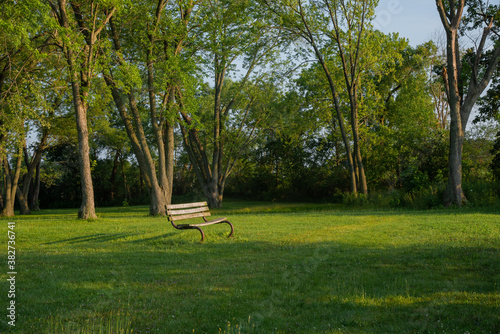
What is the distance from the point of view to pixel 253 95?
29.3 meters

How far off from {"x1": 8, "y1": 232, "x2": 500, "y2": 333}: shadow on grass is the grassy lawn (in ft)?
0.05

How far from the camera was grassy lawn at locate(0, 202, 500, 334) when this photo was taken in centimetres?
426

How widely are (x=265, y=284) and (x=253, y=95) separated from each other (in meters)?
24.6

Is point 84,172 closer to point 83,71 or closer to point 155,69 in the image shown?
point 83,71

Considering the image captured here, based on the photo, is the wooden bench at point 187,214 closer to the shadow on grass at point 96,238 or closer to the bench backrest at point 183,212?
the bench backrest at point 183,212

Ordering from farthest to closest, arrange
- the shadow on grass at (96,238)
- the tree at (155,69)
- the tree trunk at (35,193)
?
1. the tree trunk at (35,193)
2. the tree at (155,69)
3. the shadow on grass at (96,238)

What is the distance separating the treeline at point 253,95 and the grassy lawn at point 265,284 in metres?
9.80

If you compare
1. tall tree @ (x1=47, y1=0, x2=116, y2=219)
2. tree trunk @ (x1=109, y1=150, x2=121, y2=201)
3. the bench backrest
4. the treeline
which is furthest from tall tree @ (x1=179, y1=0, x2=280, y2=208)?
tree trunk @ (x1=109, y1=150, x2=121, y2=201)

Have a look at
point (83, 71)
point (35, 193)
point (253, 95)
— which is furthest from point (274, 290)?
point (35, 193)

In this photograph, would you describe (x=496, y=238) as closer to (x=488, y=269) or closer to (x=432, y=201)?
(x=488, y=269)

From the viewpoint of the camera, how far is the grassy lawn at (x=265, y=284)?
426cm

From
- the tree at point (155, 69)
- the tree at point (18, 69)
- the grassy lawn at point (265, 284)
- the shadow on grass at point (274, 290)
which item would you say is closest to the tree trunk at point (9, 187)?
the tree at point (18, 69)

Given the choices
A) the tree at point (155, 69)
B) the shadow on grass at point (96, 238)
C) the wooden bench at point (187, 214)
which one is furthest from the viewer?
the tree at point (155, 69)

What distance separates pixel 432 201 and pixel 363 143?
11.0m
